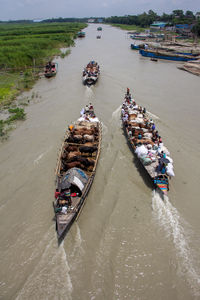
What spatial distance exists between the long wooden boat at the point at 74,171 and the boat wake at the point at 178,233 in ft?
12.5

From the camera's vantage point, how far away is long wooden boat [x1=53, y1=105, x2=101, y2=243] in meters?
8.65

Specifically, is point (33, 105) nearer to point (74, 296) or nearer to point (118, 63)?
point (74, 296)

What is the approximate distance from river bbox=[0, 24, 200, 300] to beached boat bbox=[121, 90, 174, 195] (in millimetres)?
805

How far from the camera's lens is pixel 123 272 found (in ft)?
24.5

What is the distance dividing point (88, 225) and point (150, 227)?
2.94 meters

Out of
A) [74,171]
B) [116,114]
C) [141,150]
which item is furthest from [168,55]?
[74,171]

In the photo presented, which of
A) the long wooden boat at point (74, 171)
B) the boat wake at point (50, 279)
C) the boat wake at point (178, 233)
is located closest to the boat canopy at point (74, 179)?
the long wooden boat at point (74, 171)

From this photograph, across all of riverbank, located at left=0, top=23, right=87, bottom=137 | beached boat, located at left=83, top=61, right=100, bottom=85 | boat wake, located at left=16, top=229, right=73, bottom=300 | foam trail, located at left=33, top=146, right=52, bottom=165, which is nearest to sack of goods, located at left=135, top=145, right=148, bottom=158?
foam trail, located at left=33, top=146, right=52, bottom=165

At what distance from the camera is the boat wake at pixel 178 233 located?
7.33 metres

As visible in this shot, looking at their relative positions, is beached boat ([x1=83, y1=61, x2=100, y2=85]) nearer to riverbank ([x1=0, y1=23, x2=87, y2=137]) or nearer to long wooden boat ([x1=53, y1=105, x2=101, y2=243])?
riverbank ([x1=0, y1=23, x2=87, y2=137])

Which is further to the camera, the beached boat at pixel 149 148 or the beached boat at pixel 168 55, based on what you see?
the beached boat at pixel 168 55

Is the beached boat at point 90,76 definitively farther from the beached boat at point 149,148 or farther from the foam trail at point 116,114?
the beached boat at point 149,148

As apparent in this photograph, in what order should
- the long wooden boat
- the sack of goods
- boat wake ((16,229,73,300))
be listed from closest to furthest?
boat wake ((16,229,73,300)) → the long wooden boat → the sack of goods

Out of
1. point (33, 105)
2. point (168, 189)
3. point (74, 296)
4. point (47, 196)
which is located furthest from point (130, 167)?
point (33, 105)
